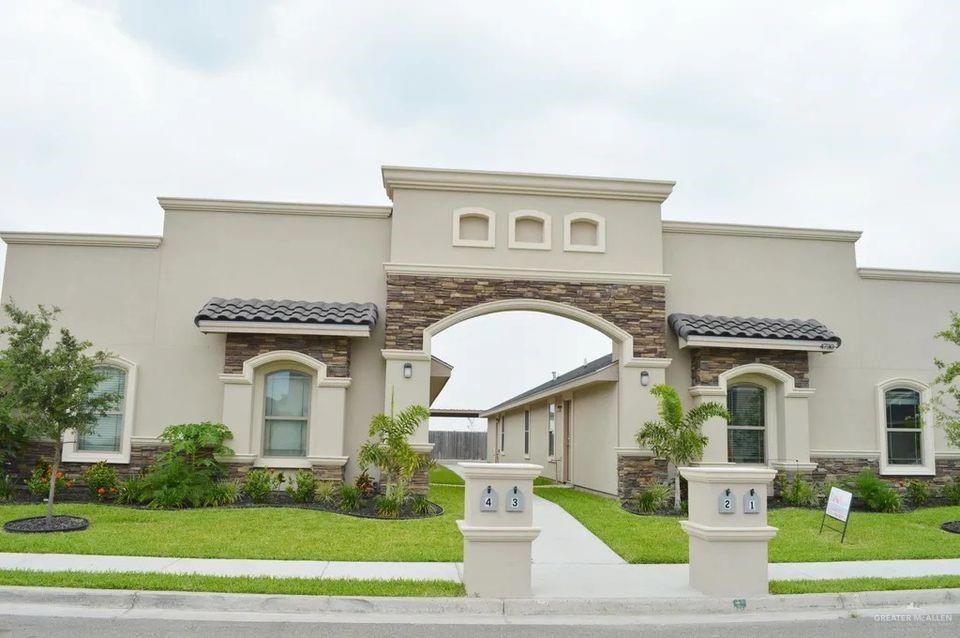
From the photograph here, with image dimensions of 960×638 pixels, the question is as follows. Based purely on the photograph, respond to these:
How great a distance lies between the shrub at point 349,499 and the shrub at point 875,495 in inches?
377

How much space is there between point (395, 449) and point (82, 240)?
7921 mm

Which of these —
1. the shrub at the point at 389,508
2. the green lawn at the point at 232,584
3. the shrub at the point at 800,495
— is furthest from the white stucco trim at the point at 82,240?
the shrub at the point at 800,495

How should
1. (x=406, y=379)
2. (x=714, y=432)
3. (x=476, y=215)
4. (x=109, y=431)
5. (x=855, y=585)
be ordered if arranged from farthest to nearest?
(x=476, y=215) < (x=714, y=432) < (x=109, y=431) < (x=406, y=379) < (x=855, y=585)

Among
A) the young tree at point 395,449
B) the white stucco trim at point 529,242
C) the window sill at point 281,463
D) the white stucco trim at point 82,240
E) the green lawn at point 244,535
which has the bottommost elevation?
the green lawn at point 244,535

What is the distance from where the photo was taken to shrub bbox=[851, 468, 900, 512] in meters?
15.0

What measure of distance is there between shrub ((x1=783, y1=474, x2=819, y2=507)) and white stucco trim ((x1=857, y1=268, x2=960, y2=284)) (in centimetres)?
521

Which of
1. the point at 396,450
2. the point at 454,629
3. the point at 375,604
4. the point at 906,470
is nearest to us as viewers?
the point at 454,629

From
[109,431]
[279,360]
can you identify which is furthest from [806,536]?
[109,431]

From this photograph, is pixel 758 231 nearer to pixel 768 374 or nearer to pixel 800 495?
pixel 768 374

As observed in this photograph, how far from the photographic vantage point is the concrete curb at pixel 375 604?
25.3 ft

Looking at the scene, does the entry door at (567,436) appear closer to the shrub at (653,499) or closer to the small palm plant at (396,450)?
the shrub at (653,499)

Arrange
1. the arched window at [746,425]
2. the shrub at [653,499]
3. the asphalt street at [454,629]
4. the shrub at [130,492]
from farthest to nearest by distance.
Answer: the arched window at [746,425], the shrub at [653,499], the shrub at [130,492], the asphalt street at [454,629]

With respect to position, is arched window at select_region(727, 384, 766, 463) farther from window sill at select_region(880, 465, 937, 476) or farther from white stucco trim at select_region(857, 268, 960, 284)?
white stucco trim at select_region(857, 268, 960, 284)

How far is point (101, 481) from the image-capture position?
14.7m
